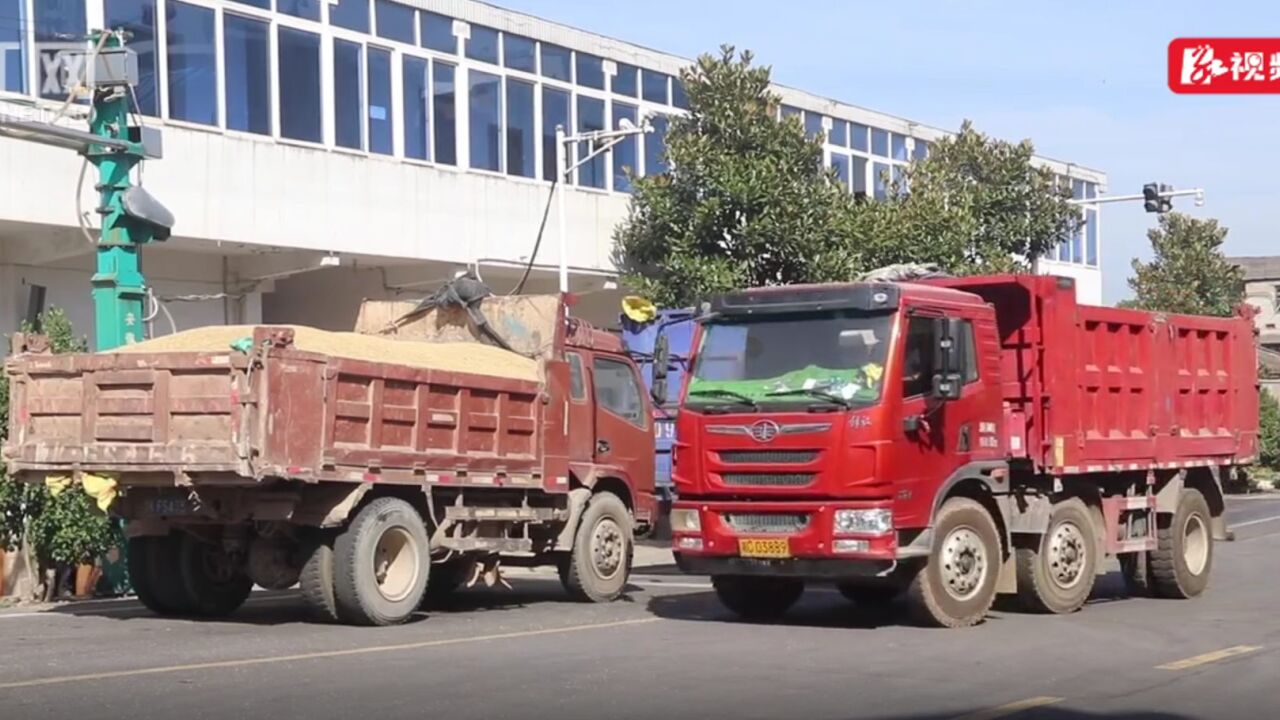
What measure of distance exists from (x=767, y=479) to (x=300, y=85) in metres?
15.4

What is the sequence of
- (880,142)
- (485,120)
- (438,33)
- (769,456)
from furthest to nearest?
(880,142), (485,120), (438,33), (769,456)

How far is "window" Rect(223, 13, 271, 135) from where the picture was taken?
2523cm

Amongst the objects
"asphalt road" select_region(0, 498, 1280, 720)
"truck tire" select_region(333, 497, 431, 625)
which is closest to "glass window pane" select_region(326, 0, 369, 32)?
"asphalt road" select_region(0, 498, 1280, 720)

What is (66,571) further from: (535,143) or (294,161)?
(535,143)

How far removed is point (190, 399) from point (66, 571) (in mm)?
5487

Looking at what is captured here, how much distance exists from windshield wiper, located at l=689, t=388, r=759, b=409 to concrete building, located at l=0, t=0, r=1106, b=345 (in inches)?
397

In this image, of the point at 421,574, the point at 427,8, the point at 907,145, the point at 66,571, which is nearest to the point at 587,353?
the point at 421,574

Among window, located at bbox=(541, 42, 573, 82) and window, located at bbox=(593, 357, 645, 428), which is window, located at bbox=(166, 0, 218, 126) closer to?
window, located at bbox=(541, 42, 573, 82)

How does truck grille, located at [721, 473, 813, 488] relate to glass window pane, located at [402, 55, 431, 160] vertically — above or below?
below

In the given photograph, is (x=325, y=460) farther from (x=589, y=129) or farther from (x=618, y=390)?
(x=589, y=129)

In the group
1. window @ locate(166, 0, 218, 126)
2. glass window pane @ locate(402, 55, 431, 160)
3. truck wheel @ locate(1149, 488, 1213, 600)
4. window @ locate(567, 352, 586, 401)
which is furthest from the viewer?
glass window pane @ locate(402, 55, 431, 160)

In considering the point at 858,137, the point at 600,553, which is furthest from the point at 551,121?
the point at 600,553

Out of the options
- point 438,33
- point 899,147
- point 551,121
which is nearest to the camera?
point 438,33

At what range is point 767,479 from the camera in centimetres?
1345
